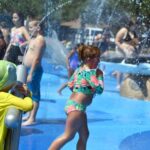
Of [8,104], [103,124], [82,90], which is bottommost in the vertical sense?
[103,124]

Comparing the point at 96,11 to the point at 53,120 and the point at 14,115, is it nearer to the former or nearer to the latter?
the point at 53,120

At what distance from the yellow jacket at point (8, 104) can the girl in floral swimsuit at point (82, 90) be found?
133 cm

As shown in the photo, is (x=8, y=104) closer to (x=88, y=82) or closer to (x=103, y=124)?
(x=88, y=82)

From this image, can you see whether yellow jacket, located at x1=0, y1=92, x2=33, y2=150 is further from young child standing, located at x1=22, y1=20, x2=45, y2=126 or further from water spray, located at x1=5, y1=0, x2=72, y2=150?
young child standing, located at x1=22, y1=20, x2=45, y2=126

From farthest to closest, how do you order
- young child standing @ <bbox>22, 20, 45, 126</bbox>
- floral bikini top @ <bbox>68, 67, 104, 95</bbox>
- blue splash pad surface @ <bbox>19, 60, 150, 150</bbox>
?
1. young child standing @ <bbox>22, 20, 45, 126</bbox>
2. blue splash pad surface @ <bbox>19, 60, 150, 150</bbox>
3. floral bikini top @ <bbox>68, 67, 104, 95</bbox>

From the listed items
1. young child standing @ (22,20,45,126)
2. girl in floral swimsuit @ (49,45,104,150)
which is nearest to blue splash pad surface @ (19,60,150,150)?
young child standing @ (22,20,45,126)

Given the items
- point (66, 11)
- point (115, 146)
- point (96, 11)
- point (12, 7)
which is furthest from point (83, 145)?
point (66, 11)

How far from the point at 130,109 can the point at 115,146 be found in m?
2.46

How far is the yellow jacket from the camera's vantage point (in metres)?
2.78

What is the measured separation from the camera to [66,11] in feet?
136

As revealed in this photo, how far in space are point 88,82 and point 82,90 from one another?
0.09 metres

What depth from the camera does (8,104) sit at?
2840 mm

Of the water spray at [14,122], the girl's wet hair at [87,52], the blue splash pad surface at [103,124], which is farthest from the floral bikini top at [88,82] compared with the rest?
the water spray at [14,122]

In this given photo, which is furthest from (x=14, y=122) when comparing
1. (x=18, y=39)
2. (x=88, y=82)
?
(x=18, y=39)
